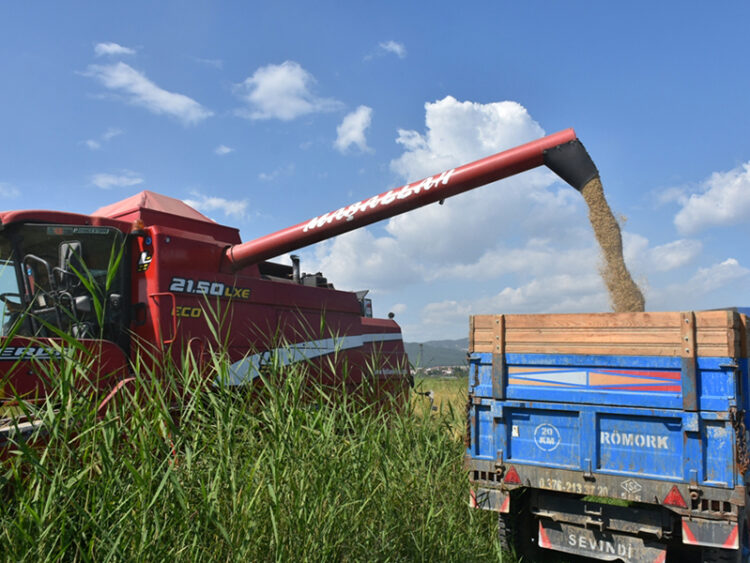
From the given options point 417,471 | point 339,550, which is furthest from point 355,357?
point 339,550

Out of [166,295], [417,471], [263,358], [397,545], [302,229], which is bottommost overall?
[397,545]

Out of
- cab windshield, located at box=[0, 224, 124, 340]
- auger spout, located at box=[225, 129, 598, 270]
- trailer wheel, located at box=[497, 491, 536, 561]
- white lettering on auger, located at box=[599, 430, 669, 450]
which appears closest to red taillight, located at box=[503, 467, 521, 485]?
trailer wheel, located at box=[497, 491, 536, 561]

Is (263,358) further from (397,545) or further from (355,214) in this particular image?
(397,545)

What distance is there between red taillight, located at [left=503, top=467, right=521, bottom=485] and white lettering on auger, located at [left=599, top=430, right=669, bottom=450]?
0.64 meters

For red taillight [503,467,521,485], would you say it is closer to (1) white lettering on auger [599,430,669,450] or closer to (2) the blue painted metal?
(2) the blue painted metal

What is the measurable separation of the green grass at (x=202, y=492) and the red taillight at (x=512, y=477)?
526 mm

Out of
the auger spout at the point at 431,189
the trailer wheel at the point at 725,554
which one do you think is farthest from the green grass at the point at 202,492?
the auger spout at the point at 431,189

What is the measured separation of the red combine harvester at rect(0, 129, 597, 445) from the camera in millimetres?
4828

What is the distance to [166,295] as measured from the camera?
5.40m

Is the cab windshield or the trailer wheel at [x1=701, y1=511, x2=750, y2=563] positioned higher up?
the cab windshield

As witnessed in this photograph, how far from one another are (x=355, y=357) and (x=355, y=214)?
6.13 feet

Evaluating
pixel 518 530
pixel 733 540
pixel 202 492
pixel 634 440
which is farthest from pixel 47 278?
pixel 733 540

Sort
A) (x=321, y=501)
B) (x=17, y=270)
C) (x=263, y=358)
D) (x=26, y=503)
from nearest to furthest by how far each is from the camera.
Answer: (x=26, y=503)
(x=321, y=501)
(x=17, y=270)
(x=263, y=358)

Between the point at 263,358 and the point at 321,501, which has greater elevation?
the point at 263,358
